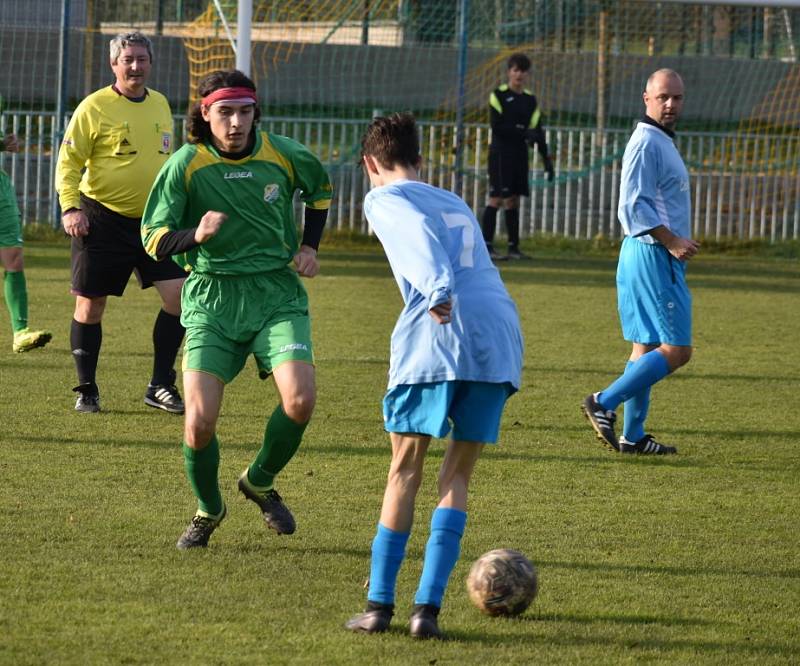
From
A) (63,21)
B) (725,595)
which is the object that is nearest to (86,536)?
(725,595)

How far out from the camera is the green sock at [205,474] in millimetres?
5496

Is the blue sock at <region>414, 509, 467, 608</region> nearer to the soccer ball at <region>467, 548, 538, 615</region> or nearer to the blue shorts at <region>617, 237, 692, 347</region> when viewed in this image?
the soccer ball at <region>467, 548, 538, 615</region>

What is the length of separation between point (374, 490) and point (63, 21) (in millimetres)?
12629

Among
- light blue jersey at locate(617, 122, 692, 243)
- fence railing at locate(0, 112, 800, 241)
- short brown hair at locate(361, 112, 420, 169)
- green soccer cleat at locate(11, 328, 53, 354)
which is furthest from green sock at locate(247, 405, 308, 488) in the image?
fence railing at locate(0, 112, 800, 241)

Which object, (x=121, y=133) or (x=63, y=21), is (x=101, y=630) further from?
(x=63, y=21)

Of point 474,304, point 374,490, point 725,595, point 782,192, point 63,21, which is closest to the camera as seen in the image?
point 474,304

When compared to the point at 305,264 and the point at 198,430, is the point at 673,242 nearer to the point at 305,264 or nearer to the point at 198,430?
the point at 305,264

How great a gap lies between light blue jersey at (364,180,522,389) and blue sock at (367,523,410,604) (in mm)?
481

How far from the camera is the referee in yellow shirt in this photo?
27.2ft

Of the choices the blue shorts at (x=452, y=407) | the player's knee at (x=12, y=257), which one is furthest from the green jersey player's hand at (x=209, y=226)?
the player's knee at (x=12, y=257)

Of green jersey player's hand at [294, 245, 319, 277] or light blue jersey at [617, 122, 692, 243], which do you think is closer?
green jersey player's hand at [294, 245, 319, 277]

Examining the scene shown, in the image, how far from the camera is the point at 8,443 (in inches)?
A: 291

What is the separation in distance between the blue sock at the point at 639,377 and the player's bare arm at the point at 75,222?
3083 millimetres

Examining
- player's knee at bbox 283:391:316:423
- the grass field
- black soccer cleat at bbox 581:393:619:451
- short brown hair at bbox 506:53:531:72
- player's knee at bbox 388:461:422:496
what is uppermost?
short brown hair at bbox 506:53:531:72
